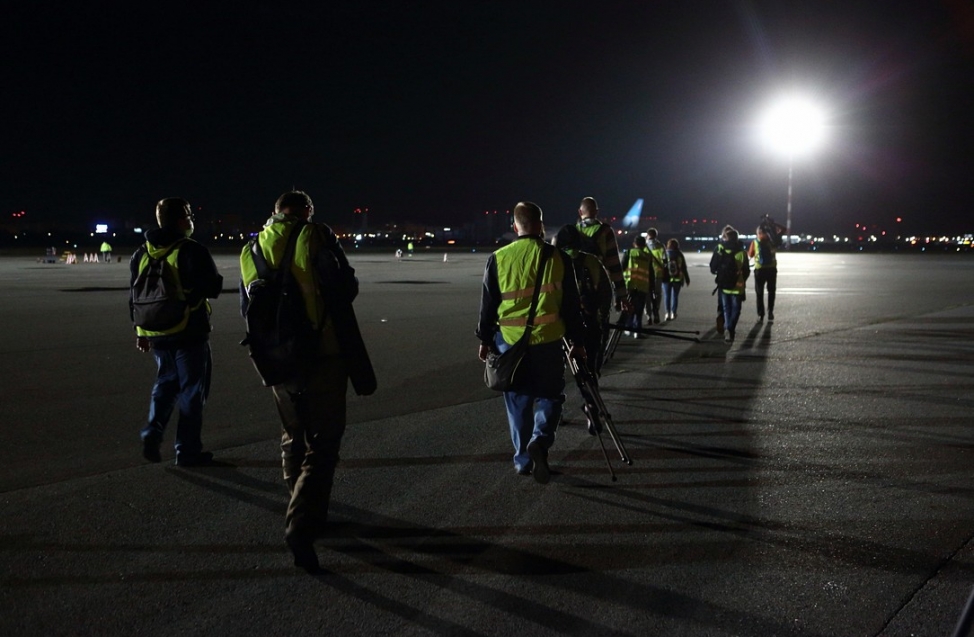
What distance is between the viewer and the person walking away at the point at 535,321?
5.72 m

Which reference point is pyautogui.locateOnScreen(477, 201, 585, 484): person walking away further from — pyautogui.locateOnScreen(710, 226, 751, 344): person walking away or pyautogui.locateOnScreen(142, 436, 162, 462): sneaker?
pyautogui.locateOnScreen(710, 226, 751, 344): person walking away

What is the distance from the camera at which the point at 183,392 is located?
20.4ft

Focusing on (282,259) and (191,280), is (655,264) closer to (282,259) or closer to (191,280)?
(191,280)

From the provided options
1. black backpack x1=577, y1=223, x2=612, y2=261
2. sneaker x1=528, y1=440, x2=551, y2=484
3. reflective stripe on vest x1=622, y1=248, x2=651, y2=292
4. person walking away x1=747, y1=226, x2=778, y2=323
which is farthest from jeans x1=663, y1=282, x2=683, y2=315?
sneaker x1=528, y1=440, x2=551, y2=484

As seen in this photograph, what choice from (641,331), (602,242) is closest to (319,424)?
(641,331)

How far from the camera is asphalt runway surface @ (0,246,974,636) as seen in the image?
3852mm

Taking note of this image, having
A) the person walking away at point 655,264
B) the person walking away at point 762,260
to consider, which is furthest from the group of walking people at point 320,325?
the person walking away at point 762,260

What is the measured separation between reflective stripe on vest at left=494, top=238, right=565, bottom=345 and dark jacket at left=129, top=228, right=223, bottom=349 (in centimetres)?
193

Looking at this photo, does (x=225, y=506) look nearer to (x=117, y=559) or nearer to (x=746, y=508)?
(x=117, y=559)

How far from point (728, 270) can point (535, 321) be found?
28.6 feet

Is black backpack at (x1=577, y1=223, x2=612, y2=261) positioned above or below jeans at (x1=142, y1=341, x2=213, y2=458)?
above

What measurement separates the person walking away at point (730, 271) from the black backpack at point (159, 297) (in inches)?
361

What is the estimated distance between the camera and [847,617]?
379cm

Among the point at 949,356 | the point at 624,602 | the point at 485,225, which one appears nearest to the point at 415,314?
the point at 949,356
